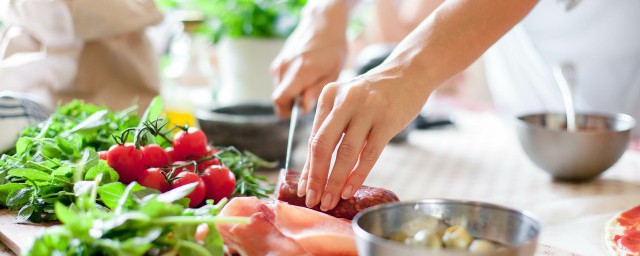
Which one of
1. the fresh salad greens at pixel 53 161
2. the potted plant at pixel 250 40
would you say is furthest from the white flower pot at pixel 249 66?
the fresh salad greens at pixel 53 161

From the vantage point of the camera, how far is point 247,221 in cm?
90

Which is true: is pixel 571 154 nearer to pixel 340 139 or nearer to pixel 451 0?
pixel 451 0

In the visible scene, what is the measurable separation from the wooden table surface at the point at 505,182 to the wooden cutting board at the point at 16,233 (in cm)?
2

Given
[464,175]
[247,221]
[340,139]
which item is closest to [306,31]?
[464,175]

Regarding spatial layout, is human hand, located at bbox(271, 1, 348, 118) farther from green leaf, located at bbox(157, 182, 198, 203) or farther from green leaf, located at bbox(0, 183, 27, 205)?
green leaf, located at bbox(157, 182, 198, 203)

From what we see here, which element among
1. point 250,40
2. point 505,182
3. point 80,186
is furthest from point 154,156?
point 250,40

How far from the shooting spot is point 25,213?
1.11 meters

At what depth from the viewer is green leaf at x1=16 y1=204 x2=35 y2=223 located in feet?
3.64

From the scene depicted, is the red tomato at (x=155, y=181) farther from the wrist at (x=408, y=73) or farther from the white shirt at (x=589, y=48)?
the white shirt at (x=589, y=48)

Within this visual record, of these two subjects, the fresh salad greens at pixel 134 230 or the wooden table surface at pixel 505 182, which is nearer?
the fresh salad greens at pixel 134 230

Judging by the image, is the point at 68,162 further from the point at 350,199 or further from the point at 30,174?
the point at 350,199

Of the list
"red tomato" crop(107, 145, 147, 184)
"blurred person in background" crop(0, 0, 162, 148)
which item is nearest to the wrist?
"red tomato" crop(107, 145, 147, 184)

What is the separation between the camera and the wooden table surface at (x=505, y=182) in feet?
4.44

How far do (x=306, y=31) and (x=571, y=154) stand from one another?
0.75m
